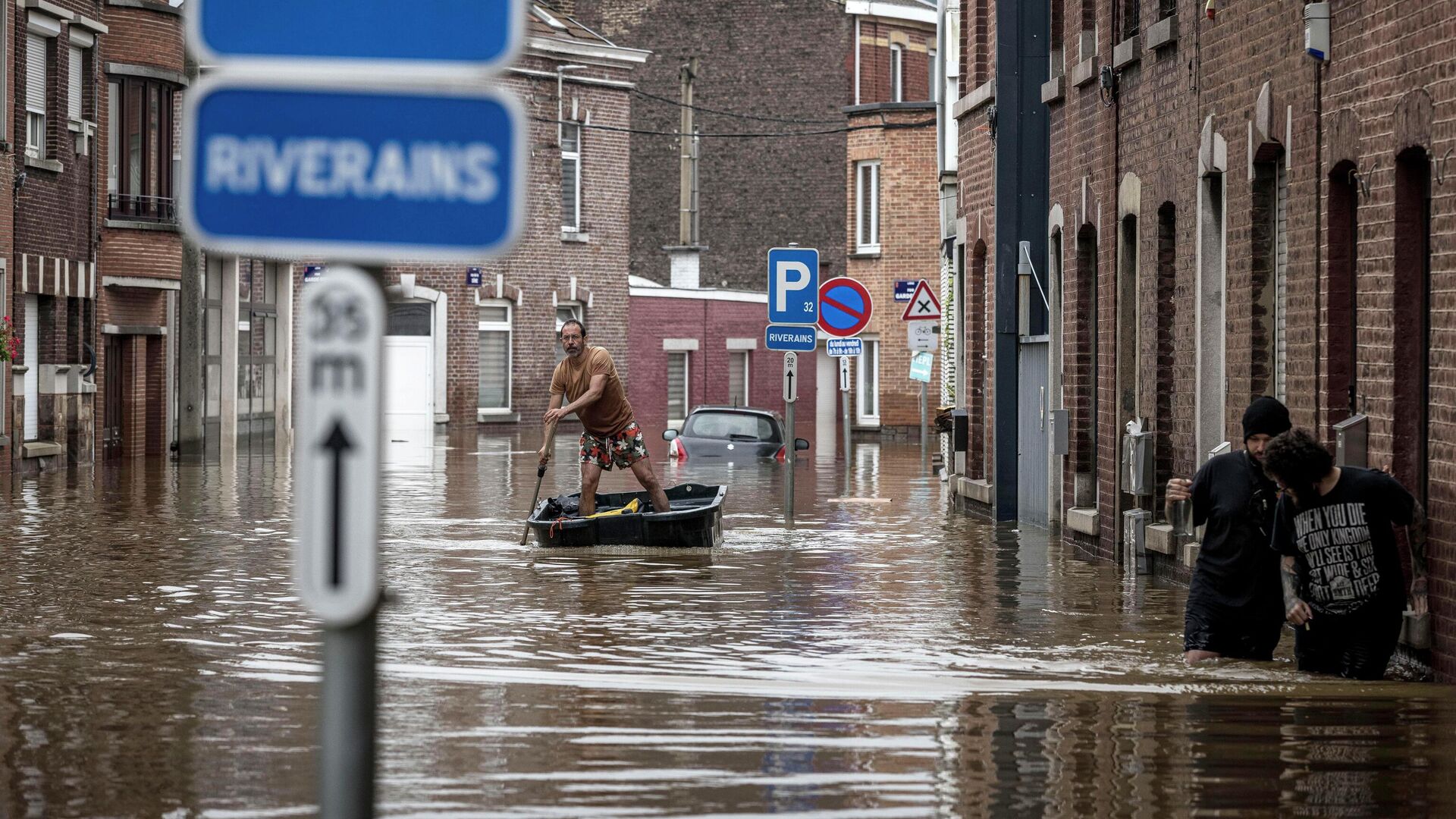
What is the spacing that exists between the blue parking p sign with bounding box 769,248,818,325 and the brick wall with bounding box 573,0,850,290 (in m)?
39.1

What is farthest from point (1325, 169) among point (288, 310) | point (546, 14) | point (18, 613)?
point (546, 14)

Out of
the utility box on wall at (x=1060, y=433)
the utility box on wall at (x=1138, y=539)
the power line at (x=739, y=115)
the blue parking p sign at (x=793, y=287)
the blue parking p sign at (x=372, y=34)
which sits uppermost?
the power line at (x=739, y=115)

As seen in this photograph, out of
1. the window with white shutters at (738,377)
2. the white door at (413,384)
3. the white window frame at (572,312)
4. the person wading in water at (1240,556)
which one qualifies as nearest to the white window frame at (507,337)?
the white window frame at (572,312)

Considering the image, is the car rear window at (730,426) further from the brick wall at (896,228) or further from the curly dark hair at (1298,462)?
the curly dark hair at (1298,462)

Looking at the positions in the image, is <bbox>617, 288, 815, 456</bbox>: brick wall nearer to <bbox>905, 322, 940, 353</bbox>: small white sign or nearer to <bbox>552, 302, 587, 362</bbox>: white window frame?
<bbox>552, 302, 587, 362</bbox>: white window frame

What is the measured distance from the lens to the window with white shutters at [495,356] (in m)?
52.4

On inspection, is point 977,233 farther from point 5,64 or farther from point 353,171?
point 353,171

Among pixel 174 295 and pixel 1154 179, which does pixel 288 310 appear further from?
pixel 1154 179

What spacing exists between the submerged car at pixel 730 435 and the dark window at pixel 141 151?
29.3 ft

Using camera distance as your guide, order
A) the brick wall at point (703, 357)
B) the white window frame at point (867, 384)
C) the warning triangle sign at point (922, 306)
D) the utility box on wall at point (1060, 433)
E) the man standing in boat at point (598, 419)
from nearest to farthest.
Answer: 1. the man standing in boat at point (598, 419)
2. the utility box on wall at point (1060, 433)
3. the warning triangle sign at point (922, 306)
4. the white window frame at point (867, 384)
5. the brick wall at point (703, 357)

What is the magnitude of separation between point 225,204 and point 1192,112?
13.1 meters

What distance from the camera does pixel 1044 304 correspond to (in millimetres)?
23312

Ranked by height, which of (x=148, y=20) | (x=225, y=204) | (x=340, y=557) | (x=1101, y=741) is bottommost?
(x=1101, y=741)

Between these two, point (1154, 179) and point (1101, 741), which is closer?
point (1101, 741)
